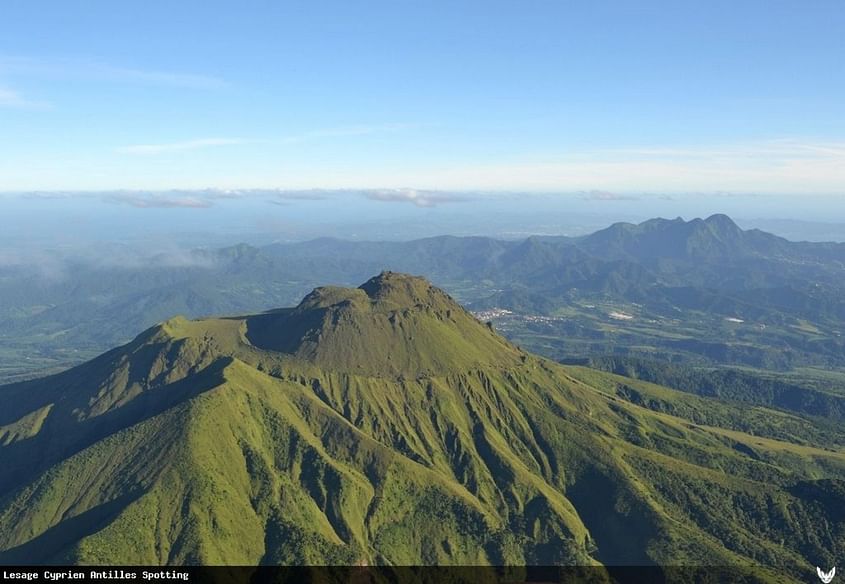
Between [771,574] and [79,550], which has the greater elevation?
[79,550]

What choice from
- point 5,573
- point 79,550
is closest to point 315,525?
point 79,550

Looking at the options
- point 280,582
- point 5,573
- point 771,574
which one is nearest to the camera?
point 5,573

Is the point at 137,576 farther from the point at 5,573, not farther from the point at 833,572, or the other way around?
the point at 833,572

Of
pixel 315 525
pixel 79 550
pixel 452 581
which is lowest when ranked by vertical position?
pixel 452 581

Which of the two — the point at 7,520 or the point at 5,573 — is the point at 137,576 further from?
the point at 7,520

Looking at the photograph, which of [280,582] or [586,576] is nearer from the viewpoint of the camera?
[280,582]

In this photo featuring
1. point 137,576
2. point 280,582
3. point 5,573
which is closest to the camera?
point 5,573

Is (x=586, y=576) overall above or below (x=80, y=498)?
below

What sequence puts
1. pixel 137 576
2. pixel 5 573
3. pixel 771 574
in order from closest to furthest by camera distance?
pixel 5 573, pixel 137 576, pixel 771 574

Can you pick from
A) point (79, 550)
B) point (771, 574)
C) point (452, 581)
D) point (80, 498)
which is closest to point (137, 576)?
point (79, 550)
